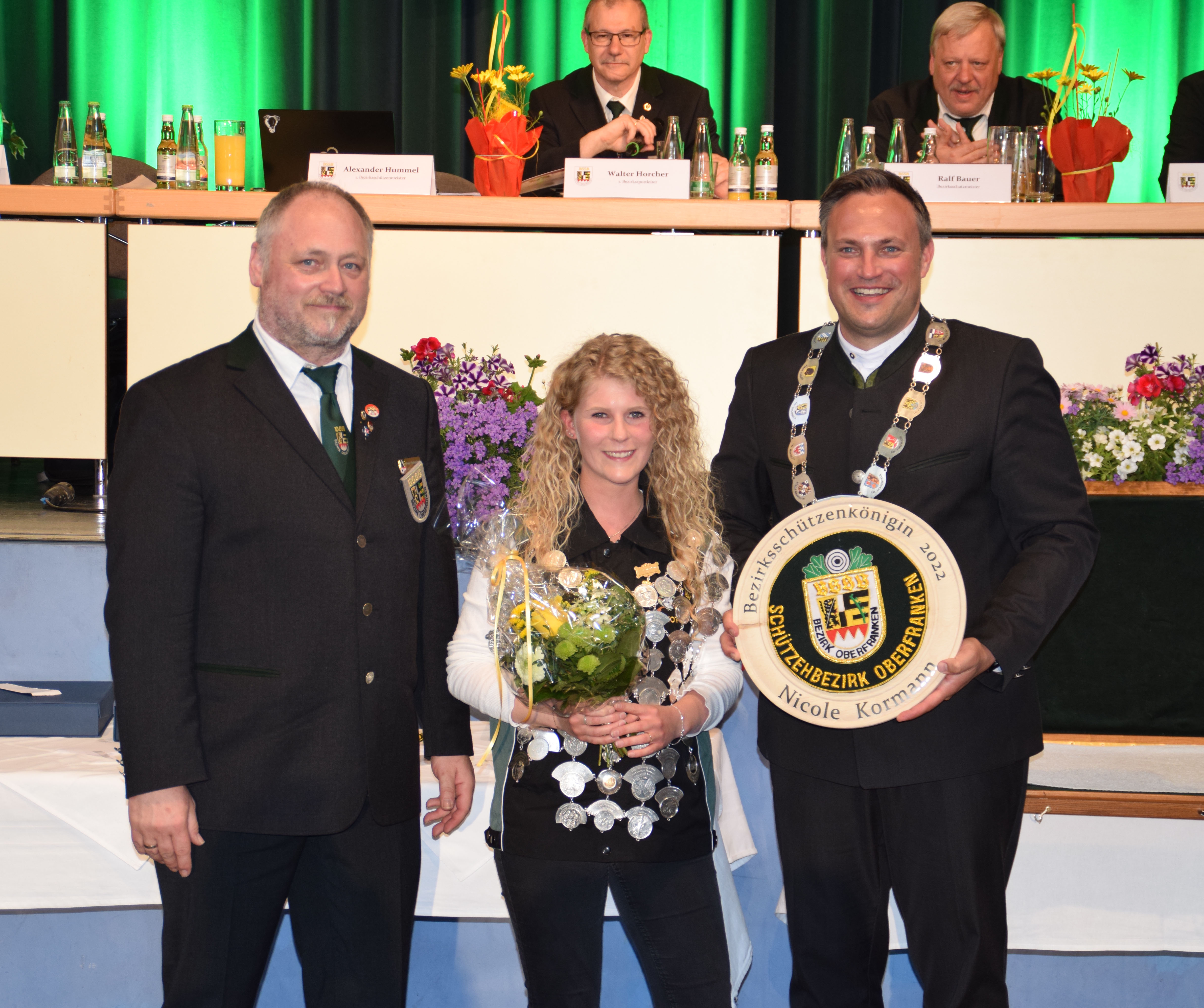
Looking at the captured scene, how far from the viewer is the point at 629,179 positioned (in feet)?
10.2

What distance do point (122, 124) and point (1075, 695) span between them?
19.6 ft

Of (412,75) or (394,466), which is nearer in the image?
(394,466)

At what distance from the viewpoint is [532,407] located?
98.3 inches

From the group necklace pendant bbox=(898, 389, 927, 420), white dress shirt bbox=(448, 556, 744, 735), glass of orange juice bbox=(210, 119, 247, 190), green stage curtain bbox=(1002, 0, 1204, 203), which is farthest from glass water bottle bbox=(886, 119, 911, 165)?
green stage curtain bbox=(1002, 0, 1204, 203)

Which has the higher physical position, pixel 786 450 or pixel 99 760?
pixel 786 450

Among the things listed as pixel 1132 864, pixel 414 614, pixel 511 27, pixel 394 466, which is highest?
pixel 511 27

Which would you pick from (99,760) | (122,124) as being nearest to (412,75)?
(122,124)

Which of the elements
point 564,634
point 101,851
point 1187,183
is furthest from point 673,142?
point 101,851

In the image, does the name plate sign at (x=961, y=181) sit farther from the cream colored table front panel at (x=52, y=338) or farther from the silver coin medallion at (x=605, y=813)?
the cream colored table front panel at (x=52, y=338)

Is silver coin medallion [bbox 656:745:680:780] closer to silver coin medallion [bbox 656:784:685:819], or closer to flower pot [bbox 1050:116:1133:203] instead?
silver coin medallion [bbox 656:784:685:819]

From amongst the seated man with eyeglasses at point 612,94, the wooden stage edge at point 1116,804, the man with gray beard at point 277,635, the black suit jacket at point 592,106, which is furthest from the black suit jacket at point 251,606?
the black suit jacket at point 592,106

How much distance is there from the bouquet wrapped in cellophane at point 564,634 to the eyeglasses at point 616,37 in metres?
3.23

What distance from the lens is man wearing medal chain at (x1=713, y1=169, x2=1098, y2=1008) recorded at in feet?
5.55

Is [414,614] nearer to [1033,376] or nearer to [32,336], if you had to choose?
[1033,376]
